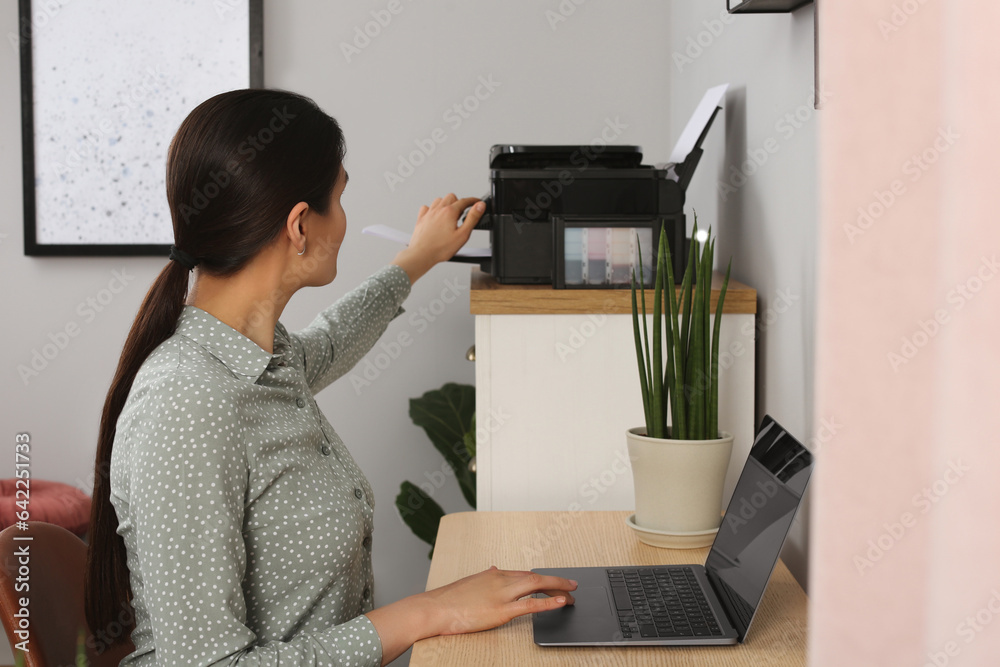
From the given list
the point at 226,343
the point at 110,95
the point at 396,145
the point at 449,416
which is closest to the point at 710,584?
the point at 226,343

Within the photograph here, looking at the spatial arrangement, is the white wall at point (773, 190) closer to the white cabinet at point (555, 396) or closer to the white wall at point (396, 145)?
the white cabinet at point (555, 396)

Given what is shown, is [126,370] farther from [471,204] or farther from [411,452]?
[411,452]

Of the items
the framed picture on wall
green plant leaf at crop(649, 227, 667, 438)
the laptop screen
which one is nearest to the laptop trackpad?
the laptop screen

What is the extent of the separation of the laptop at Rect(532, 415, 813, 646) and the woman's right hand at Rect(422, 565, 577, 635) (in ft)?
0.09

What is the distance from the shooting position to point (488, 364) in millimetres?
1434

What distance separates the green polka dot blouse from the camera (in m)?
0.90

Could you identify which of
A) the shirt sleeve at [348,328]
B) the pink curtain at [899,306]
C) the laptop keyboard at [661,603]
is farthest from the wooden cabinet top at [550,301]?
the pink curtain at [899,306]

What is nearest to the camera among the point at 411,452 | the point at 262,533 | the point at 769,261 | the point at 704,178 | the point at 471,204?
the point at 262,533

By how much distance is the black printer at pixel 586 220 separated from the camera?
4.83 ft

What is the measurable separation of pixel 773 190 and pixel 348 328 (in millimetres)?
790

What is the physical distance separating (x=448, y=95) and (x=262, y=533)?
5.58 feet

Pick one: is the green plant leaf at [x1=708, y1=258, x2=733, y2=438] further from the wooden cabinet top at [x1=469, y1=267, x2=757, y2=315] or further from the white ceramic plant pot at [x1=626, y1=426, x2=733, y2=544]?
the wooden cabinet top at [x1=469, y1=267, x2=757, y2=315]

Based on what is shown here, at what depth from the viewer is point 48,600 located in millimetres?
1026

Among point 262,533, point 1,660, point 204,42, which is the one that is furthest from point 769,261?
point 1,660
